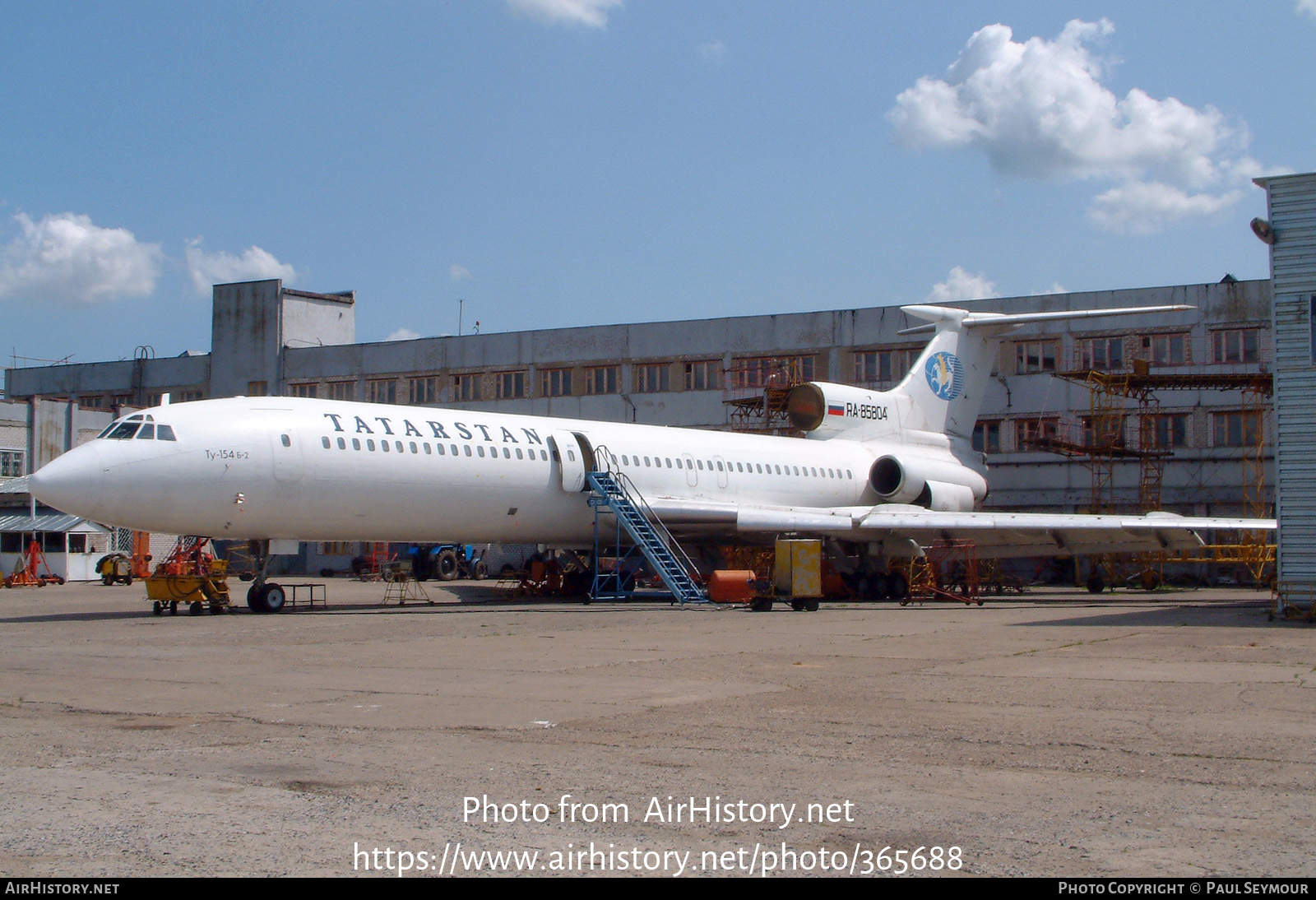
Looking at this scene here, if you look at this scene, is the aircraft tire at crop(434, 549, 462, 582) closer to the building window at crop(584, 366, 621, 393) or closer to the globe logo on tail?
the building window at crop(584, 366, 621, 393)

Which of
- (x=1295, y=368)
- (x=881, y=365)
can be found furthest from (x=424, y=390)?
(x=1295, y=368)

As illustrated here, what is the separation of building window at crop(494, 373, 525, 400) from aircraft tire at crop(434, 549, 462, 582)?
6.84 metres

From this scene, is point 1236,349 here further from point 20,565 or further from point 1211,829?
point 20,565

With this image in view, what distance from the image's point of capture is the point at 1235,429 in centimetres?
3984

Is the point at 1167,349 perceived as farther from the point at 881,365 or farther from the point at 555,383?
the point at 555,383

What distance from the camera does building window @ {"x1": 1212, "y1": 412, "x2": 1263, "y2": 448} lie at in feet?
129

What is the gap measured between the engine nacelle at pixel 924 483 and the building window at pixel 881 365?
9.67m

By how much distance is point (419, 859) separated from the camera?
496 cm

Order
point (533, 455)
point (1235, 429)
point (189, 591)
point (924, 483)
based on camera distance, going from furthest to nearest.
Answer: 1. point (1235, 429)
2. point (924, 483)
3. point (533, 455)
4. point (189, 591)

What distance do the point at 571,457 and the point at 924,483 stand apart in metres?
11.6

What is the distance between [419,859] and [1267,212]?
19069 mm

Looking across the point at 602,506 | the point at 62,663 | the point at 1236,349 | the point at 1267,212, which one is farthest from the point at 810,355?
the point at 62,663

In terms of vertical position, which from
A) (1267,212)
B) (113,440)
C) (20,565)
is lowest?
(20,565)

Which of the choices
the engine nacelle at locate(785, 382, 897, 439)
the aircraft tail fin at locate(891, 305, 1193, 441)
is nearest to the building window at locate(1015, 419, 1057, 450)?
the aircraft tail fin at locate(891, 305, 1193, 441)
